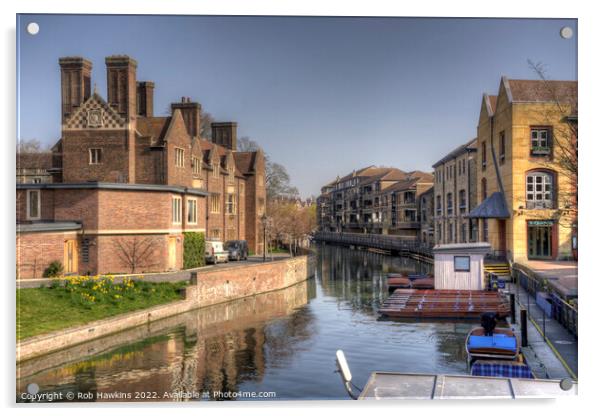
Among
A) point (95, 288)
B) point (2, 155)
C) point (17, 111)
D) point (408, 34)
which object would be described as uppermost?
point (408, 34)

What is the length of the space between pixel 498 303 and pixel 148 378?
11.8 metres

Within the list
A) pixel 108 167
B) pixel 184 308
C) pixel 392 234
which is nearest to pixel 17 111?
pixel 184 308

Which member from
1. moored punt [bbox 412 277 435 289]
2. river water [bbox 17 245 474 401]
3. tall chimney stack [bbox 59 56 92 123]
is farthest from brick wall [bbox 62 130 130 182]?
moored punt [bbox 412 277 435 289]

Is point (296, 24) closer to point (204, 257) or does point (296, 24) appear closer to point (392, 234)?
point (204, 257)

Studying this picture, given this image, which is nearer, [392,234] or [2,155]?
[2,155]

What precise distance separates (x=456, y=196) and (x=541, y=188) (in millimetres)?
8388

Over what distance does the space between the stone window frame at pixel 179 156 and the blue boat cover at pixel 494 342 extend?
1820 centimetres

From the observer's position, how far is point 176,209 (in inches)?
1077

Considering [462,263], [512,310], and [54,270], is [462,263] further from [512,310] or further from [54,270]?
[54,270]

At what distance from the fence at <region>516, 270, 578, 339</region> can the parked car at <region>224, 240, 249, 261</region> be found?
51.3 feet

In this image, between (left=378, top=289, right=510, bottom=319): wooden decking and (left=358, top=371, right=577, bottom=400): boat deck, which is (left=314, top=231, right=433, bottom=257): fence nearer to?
(left=378, top=289, right=510, bottom=319): wooden decking

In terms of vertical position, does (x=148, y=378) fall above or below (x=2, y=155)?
below

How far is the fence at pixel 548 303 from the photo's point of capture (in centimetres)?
1599

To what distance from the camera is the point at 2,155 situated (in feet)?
42.2
